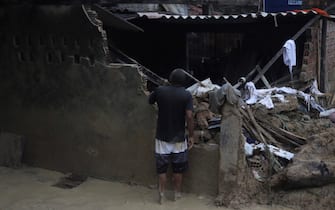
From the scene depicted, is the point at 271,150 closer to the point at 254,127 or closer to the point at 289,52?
the point at 254,127

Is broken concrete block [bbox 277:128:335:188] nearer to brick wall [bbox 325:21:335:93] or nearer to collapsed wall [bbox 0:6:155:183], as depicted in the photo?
collapsed wall [bbox 0:6:155:183]

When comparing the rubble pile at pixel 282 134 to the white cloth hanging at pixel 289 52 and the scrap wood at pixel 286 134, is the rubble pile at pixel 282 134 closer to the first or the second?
the scrap wood at pixel 286 134

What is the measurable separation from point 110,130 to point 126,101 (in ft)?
1.70

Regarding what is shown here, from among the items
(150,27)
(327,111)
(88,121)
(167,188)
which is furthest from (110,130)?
(150,27)

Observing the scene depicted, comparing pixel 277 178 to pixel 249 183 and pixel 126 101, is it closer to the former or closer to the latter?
pixel 249 183

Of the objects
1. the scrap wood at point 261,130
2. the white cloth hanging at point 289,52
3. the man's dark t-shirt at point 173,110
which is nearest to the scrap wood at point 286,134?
the scrap wood at point 261,130

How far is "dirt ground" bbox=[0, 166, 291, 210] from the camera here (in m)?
5.84

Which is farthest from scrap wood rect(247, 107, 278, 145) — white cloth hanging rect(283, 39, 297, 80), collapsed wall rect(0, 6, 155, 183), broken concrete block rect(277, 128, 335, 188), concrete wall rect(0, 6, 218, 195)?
white cloth hanging rect(283, 39, 297, 80)

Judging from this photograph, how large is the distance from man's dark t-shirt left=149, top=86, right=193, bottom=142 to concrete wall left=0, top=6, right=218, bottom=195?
1.52ft

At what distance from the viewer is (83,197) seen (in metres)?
6.18

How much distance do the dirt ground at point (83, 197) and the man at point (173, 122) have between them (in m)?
0.47

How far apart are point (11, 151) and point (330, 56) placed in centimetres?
650

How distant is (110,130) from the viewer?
6590 millimetres

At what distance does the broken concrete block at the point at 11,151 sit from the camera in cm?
739
